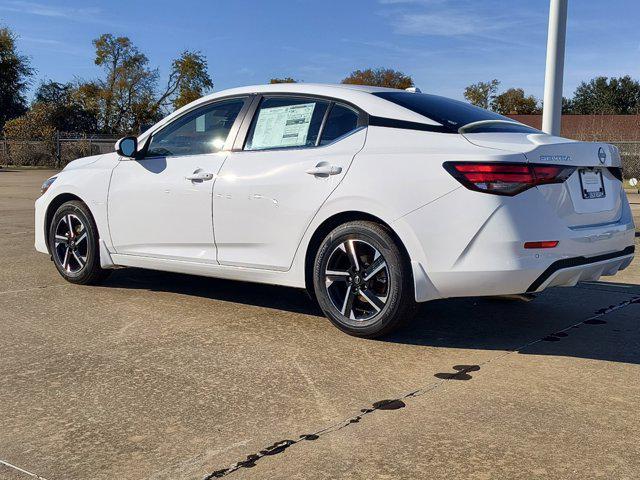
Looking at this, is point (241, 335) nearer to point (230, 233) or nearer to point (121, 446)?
point (230, 233)

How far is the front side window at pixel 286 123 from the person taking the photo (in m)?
5.06

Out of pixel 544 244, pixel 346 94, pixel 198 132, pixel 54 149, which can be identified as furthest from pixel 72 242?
pixel 54 149

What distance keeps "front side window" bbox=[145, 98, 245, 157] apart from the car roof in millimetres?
66

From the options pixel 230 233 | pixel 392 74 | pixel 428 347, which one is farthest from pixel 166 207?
pixel 392 74

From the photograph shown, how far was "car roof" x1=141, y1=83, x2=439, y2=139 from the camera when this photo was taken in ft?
15.5

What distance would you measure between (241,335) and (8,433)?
1826 mm

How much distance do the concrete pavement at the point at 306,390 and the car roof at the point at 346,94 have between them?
1.43 meters

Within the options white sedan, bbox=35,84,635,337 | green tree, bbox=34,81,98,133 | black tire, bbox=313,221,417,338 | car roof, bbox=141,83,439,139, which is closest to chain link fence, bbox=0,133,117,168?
green tree, bbox=34,81,98,133

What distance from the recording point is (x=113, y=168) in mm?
6109

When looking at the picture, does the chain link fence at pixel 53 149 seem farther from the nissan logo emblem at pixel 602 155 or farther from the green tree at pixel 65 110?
the nissan logo emblem at pixel 602 155

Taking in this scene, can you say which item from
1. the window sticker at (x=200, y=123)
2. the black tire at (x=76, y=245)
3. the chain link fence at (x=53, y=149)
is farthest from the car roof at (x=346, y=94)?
the chain link fence at (x=53, y=149)

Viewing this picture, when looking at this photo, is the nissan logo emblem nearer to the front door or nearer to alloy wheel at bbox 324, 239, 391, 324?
alloy wheel at bbox 324, 239, 391, 324

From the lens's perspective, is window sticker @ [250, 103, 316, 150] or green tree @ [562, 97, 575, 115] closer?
window sticker @ [250, 103, 316, 150]

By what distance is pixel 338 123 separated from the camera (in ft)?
16.3
